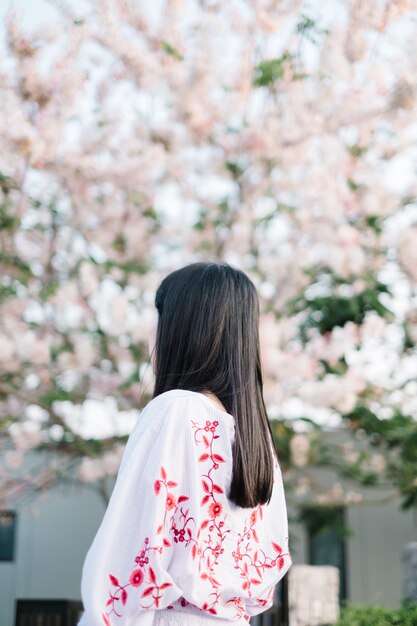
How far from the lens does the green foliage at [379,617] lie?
2824 mm

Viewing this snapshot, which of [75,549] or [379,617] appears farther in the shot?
[75,549]

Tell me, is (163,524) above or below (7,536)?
above

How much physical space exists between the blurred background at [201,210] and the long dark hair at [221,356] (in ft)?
11.7

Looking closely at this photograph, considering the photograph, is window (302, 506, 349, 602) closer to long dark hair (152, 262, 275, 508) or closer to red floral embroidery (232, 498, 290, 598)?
red floral embroidery (232, 498, 290, 598)

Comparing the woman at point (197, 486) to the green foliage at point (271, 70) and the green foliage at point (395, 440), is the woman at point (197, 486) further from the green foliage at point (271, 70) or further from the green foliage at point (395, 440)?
the green foliage at point (395, 440)

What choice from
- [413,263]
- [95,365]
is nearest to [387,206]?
[413,263]

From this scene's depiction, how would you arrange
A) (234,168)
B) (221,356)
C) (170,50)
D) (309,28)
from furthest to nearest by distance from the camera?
1. (234,168)
2. (170,50)
3. (309,28)
4. (221,356)

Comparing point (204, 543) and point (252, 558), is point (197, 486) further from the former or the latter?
point (252, 558)

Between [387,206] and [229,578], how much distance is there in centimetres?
464

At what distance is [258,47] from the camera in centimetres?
561

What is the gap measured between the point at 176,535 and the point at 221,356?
31cm

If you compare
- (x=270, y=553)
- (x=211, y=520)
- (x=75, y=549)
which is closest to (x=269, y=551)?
(x=270, y=553)

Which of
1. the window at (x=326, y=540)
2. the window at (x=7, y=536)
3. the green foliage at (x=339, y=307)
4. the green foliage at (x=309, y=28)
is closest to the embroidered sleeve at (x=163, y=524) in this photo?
the green foliage at (x=309, y=28)

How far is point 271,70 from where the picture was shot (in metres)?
4.80
